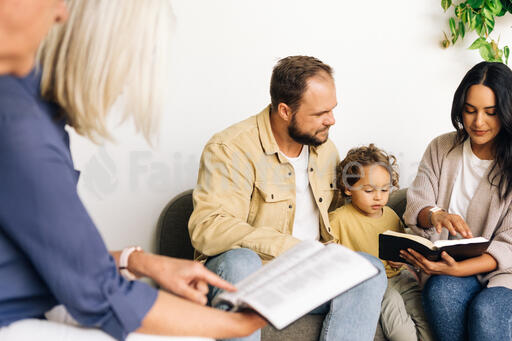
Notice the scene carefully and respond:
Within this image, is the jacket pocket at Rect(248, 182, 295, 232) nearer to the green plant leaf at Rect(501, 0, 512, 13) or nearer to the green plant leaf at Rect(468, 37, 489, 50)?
the green plant leaf at Rect(468, 37, 489, 50)

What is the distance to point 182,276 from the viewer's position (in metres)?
1.03

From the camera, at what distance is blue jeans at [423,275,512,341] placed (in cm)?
177

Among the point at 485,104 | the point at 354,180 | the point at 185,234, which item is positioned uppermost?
the point at 485,104

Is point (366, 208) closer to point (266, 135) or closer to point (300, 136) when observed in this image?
point (300, 136)

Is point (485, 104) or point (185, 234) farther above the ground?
point (485, 104)

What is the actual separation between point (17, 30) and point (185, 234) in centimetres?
180

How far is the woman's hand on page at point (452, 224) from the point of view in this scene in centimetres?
197

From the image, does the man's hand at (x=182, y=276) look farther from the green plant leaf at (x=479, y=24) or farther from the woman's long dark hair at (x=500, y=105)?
the green plant leaf at (x=479, y=24)

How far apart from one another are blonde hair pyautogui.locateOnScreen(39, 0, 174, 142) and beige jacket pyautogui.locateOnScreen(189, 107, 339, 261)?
1.06m

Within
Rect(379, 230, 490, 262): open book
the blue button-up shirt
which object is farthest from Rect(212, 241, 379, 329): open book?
Rect(379, 230, 490, 262): open book

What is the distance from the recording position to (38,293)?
0.87 metres

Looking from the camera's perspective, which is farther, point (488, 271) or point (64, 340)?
point (488, 271)

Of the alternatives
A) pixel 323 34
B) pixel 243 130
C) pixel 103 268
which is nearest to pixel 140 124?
pixel 103 268

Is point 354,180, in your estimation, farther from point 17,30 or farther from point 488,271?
point 17,30
